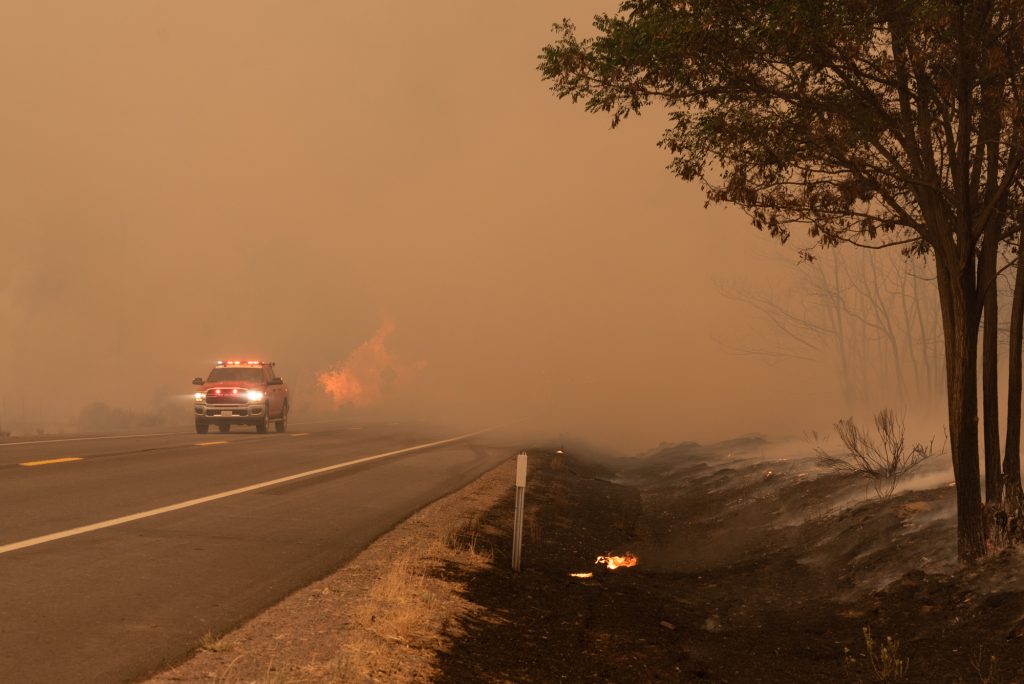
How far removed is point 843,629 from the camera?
349 inches

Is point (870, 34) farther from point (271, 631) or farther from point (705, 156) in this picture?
point (271, 631)

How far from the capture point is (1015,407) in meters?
9.68

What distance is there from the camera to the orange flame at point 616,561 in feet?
40.7

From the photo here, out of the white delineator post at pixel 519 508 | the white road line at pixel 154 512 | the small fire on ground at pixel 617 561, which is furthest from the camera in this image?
the small fire on ground at pixel 617 561

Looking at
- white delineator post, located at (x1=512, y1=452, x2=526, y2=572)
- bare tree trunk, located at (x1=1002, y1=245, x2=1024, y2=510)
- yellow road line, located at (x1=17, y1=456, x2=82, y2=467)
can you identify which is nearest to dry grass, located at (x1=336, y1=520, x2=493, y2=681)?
white delineator post, located at (x1=512, y1=452, x2=526, y2=572)

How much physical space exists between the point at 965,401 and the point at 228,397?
22.6 m

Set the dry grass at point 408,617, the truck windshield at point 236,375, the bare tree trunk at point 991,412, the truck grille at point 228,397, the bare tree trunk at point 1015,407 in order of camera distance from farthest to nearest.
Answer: the truck windshield at point 236,375 → the truck grille at point 228,397 → the bare tree trunk at point 991,412 → the bare tree trunk at point 1015,407 → the dry grass at point 408,617

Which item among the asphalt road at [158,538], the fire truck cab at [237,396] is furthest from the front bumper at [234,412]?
the asphalt road at [158,538]

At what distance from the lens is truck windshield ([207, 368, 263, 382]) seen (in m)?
28.2

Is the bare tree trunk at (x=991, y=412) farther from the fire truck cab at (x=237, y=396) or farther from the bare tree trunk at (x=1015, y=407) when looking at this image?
the fire truck cab at (x=237, y=396)

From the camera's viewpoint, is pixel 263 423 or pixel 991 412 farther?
pixel 263 423

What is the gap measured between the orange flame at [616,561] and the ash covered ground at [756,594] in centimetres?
20

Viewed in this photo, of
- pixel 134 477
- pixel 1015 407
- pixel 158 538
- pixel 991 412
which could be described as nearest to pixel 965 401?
pixel 991 412

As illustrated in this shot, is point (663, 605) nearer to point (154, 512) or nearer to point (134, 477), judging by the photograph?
point (154, 512)
